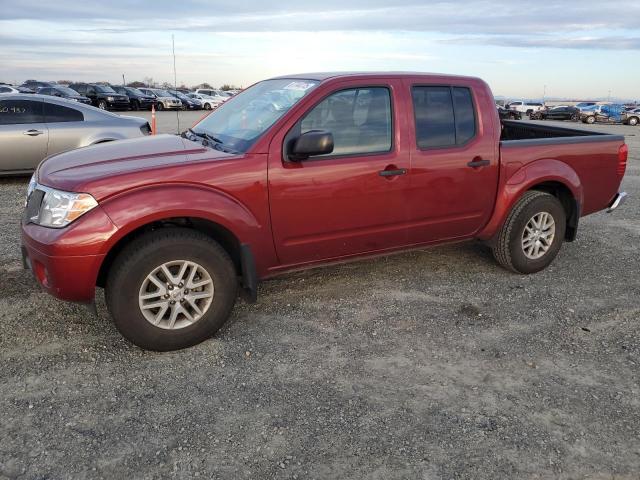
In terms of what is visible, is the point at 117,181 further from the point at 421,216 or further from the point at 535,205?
the point at 535,205

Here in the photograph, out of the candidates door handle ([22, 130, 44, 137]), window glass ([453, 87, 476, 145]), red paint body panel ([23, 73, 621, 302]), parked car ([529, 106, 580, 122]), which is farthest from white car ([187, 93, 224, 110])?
red paint body panel ([23, 73, 621, 302])

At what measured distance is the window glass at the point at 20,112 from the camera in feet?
26.9

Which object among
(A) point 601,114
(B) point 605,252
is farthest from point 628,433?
(A) point 601,114

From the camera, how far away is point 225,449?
266cm

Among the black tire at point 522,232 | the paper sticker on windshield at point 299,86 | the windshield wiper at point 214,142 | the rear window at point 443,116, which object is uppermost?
the paper sticker on windshield at point 299,86

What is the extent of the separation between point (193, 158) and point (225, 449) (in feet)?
6.05

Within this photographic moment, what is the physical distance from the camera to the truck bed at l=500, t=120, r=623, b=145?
16.3 ft

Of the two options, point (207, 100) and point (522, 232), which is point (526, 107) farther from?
point (522, 232)

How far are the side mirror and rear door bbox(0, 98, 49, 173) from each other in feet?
20.2

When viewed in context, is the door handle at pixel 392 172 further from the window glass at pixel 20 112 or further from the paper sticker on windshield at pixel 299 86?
the window glass at pixel 20 112

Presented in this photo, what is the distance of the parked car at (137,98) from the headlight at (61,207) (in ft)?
111

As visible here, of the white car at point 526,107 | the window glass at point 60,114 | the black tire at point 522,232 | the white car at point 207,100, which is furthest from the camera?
the white car at point 526,107

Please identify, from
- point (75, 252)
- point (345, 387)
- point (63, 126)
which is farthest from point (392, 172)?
point (63, 126)

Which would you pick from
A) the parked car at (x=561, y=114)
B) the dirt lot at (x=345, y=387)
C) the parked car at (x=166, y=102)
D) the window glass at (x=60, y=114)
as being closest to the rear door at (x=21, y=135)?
the window glass at (x=60, y=114)
